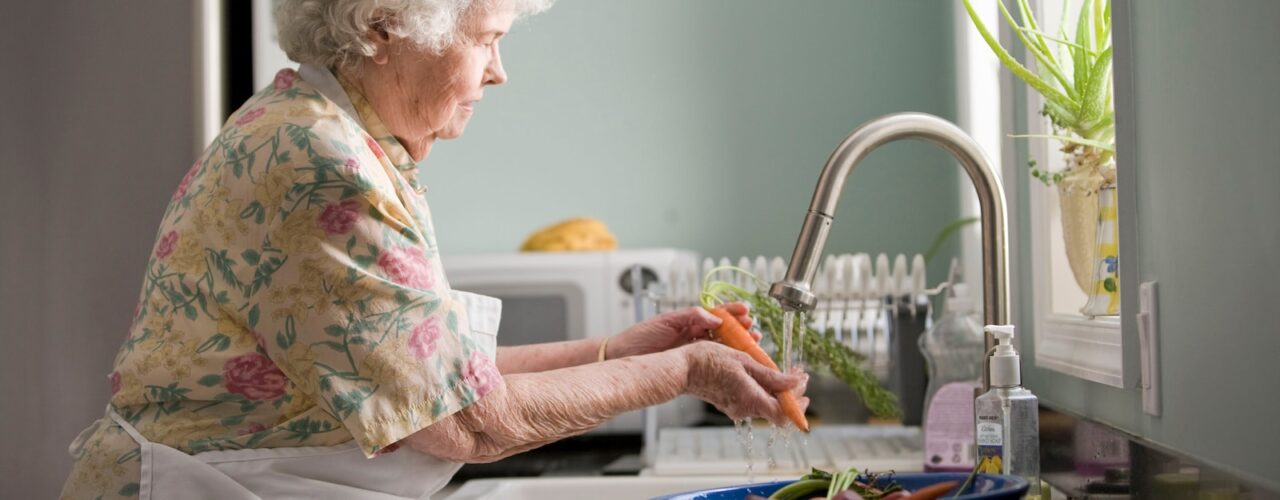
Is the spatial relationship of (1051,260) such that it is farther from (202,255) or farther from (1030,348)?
(202,255)

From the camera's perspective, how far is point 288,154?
1.03 meters

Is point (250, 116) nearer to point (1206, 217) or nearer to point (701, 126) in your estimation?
point (1206, 217)

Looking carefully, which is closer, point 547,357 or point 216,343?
point 216,343

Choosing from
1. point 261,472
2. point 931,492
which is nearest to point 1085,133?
point 931,492

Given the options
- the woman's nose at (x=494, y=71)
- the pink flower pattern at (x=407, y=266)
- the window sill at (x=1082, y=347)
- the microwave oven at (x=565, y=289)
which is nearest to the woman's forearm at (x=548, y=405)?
the pink flower pattern at (x=407, y=266)

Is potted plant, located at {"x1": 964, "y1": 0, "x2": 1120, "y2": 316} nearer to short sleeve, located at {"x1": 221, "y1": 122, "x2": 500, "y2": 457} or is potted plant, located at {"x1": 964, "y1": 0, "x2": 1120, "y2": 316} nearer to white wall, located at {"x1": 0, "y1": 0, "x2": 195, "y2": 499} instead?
short sleeve, located at {"x1": 221, "y1": 122, "x2": 500, "y2": 457}

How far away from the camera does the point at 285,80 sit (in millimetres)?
1161

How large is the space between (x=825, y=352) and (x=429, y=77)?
875 millimetres

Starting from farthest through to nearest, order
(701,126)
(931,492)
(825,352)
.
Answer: (701,126)
(825,352)
(931,492)

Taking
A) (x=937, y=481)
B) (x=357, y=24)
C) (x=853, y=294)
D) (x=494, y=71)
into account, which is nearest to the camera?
(x=937, y=481)

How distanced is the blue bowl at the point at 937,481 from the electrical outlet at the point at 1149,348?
0.79 ft

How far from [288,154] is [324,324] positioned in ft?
0.48

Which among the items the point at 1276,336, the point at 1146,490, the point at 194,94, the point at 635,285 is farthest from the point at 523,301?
the point at 1276,336

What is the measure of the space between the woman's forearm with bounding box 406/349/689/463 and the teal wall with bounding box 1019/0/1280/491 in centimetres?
42
